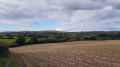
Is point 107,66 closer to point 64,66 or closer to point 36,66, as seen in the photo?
point 64,66

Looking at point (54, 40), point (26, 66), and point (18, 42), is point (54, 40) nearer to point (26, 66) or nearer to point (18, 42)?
point (18, 42)

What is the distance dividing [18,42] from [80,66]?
63283 mm

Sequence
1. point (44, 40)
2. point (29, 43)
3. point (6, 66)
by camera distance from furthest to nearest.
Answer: point (44, 40)
point (29, 43)
point (6, 66)

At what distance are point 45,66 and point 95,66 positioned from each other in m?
6.85

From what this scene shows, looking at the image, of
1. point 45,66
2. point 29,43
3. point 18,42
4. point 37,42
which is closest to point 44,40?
point 37,42

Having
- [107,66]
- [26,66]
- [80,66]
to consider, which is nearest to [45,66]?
[26,66]

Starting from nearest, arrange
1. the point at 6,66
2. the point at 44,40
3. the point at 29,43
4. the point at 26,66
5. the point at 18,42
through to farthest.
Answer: the point at 6,66, the point at 26,66, the point at 18,42, the point at 29,43, the point at 44,40

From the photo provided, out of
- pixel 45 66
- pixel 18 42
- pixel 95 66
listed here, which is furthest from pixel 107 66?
pixel 18 42

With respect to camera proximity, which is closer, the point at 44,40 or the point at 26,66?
the point at 26,66

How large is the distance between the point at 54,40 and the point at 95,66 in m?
69.7

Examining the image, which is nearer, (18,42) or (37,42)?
(18,42)

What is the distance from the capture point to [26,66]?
1557 cm

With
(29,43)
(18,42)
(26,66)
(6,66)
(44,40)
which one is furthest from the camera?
(44,40)

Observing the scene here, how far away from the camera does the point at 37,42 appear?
8075 centimetres
